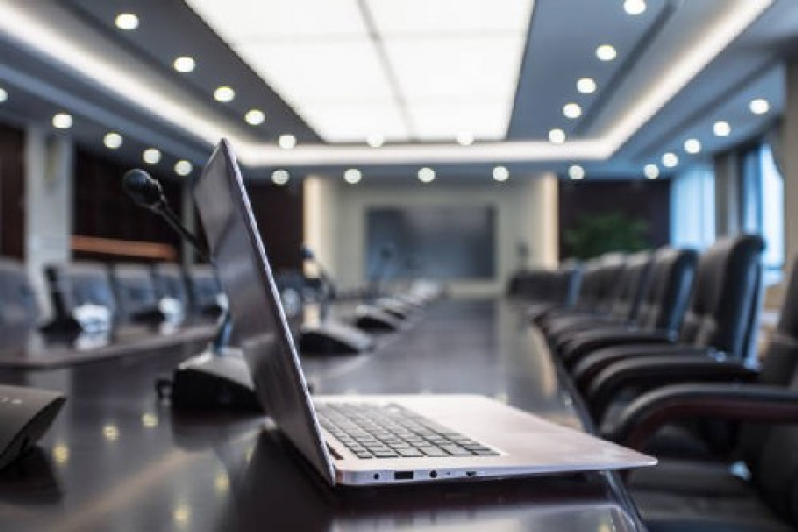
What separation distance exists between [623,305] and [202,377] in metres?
3.34

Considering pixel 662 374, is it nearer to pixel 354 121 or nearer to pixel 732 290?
pixel 732 290

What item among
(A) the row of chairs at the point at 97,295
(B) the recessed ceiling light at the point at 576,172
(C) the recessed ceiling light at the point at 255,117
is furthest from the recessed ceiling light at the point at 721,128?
(A) the row of chairs at the point at 97,295

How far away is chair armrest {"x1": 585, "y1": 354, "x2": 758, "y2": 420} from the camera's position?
6.04 ft

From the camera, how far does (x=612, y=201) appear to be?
14.2 metres

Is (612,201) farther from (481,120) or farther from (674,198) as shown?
(481,120)

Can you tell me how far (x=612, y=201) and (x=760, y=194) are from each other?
11.5ft

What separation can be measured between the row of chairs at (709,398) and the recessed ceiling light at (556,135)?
280 inches

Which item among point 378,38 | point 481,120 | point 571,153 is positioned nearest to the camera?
point 378,38

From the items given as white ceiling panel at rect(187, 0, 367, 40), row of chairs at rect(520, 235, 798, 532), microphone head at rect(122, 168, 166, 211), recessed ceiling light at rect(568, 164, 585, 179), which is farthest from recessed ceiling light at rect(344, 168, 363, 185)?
microphone head at rect(122, 168, 166, 211)

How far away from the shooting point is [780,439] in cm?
136

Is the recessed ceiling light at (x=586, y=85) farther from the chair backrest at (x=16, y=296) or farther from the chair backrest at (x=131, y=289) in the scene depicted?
the chair backrest at (x=16, y=296)

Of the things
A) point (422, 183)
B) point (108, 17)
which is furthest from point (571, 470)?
point (422, 183)

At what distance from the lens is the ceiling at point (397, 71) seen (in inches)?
235

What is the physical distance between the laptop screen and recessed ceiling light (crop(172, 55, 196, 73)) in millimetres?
6192
